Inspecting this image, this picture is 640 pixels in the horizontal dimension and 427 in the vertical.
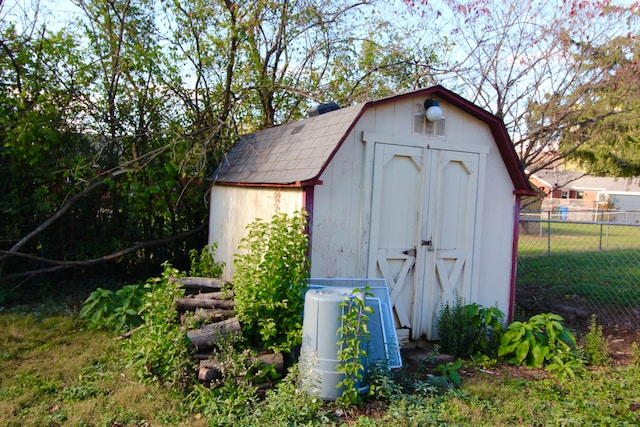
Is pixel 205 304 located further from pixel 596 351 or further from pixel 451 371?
pixel 596 351

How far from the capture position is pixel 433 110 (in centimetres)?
616

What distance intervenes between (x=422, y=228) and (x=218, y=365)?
3.08 m

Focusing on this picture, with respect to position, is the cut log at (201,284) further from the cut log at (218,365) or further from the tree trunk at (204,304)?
the cut log at (218,365)

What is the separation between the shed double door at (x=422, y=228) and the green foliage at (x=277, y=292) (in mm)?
1192

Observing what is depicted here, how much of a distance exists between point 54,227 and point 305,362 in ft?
19.3

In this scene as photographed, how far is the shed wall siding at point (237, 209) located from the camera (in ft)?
19.6

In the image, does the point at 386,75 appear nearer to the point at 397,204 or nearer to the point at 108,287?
the point at 397,204

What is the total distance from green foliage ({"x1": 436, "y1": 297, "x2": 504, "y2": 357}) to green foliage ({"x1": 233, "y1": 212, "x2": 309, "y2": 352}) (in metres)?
2.08

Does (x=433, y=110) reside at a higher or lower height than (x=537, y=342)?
higher

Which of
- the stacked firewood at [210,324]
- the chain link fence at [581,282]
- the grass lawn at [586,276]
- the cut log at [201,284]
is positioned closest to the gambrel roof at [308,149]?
the cut log at [201,284]

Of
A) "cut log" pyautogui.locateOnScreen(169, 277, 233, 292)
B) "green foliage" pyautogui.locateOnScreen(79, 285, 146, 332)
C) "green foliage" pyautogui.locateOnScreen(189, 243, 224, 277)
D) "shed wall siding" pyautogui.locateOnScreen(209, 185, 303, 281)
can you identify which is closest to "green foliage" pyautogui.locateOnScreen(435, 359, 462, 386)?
"shed wall siding" pyautogui.locateOnScreen(209, 185, 303, 281)

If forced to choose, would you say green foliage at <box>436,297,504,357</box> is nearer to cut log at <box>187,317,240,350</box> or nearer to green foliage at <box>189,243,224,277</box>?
cut log at <box>187,317,240,350</box>

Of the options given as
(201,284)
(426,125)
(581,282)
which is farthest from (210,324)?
(581,282)

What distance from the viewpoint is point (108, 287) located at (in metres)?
8.48
